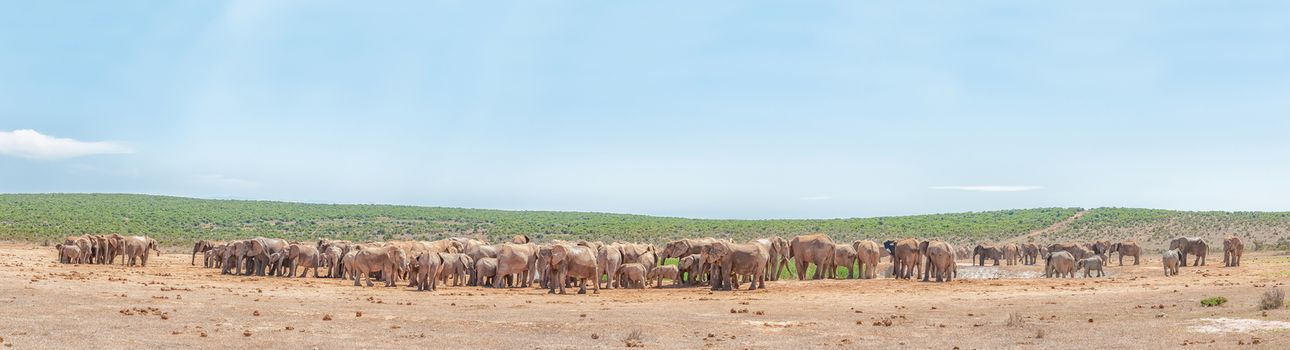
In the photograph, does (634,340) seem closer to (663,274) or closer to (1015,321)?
(1015,321)

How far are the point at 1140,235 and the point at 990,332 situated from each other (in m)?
94.8

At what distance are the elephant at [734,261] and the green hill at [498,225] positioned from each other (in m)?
58.7

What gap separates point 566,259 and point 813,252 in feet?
46.3

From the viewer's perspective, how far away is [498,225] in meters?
136

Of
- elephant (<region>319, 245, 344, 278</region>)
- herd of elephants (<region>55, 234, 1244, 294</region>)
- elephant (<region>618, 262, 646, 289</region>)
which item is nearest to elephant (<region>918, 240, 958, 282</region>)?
herd of elephants (<region>55, 234, 1244, 294</region>)

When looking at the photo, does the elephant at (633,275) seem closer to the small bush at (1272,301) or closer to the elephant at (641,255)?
the elephant at (641,255)

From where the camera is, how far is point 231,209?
15262 centimetres

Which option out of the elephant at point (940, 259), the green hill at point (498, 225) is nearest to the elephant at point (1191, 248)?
the elephant at point (940, 259)

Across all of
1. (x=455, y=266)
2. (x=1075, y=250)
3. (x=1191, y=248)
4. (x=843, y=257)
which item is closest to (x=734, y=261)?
(x=843, y=257)

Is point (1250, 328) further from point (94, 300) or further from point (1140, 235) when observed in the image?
point (1140, 235)

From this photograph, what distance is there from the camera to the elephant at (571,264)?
3378 centimetres

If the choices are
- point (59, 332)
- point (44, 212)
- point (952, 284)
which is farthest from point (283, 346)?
point (44, 212)

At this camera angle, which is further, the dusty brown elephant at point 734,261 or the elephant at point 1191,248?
the elephant at point 1191,248

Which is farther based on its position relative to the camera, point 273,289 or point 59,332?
point 273,289
